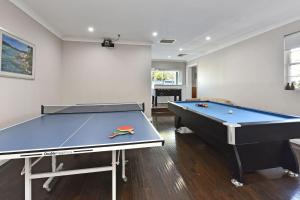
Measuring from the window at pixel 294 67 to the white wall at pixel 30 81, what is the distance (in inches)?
204

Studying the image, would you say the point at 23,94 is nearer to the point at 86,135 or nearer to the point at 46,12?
the point at 46,12

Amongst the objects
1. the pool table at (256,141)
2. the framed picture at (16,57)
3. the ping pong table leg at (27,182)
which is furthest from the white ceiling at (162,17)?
the ping pong table leg at (27,182)

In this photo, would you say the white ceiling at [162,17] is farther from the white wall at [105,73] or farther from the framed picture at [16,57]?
the framed picture at [16,57]

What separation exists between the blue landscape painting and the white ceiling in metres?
0.68

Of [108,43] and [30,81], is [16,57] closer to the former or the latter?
[30,81]

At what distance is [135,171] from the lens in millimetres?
2271

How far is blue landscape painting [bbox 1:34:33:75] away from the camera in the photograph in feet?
8.11

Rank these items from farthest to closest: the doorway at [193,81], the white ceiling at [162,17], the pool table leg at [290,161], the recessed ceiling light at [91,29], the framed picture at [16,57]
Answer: the doorway at [193,81], the recessed ceiling light at [91,29], the white ceiling at [162,17], the framed picture at [16,57], the pool table leg at [290,161]

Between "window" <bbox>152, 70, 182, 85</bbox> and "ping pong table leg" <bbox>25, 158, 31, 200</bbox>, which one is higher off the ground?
"window" <bbox>152, 70, 182, 85</bbox>

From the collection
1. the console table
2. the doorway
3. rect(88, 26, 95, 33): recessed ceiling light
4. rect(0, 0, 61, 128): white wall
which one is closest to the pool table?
rect(0, 0, 61, 128): white wall

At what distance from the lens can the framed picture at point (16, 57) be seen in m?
2.45

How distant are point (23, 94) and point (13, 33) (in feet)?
3.42

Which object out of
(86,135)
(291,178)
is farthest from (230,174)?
(86,135)

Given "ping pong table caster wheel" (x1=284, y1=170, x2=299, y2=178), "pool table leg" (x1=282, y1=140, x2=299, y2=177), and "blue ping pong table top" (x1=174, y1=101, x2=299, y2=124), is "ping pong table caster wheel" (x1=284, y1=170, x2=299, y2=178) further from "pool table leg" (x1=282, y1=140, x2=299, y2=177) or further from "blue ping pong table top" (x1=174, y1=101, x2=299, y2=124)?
"blue ping pong table top" (x1=174, y1=101, x2=299, y2=124)
